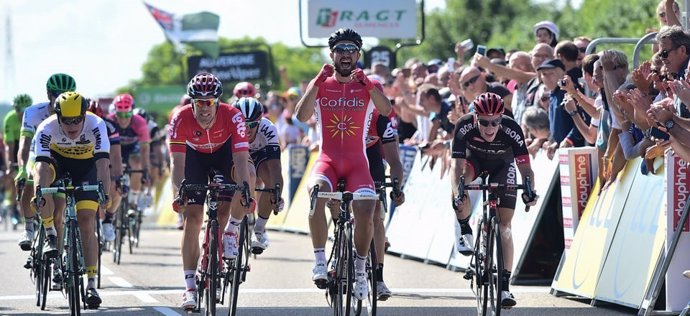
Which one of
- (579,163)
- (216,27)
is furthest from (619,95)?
(216,27)

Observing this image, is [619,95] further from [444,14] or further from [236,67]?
[444,14]

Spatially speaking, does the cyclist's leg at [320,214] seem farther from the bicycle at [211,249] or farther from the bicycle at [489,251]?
the bicycle at [489,251]

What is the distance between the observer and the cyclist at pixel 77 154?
1295 cm

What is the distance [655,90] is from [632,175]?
0.78 metres

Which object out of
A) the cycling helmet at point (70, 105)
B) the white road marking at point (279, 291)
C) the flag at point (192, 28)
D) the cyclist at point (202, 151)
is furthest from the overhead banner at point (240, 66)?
the cyclist at point (202, 151)

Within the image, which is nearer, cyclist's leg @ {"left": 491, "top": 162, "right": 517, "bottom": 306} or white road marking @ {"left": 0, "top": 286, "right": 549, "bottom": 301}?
cyclist's leg @ {"left": 491, "top": 162, "right": 517, "bottom": 306}

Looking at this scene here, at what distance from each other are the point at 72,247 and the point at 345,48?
269 cm

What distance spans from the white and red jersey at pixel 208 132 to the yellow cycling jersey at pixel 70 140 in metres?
0.98

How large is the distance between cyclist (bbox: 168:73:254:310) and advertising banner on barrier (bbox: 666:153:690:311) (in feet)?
10.7

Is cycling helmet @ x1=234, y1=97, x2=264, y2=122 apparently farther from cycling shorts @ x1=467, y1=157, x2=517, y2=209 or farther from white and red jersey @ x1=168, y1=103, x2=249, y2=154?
cycling shorts @ x1=467, y1=157, x2=517, y2=209

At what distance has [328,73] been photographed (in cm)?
1219

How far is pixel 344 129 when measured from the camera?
492 inches

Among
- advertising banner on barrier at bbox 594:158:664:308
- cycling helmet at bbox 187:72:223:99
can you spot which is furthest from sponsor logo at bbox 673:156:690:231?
cycling helmet at bbox 187:72:223:99

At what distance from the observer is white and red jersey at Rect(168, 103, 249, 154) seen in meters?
12.4
